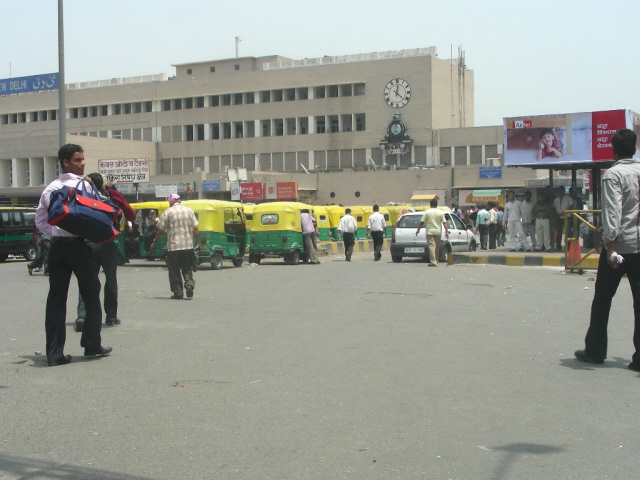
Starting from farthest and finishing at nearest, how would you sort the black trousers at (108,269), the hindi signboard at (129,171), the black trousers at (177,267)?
1. the hindi signboard at (129,171)
2. the black trousers at (177,267)
3. the black trousers at (108,269)

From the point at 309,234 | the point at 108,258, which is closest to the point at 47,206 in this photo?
the point at 108,258

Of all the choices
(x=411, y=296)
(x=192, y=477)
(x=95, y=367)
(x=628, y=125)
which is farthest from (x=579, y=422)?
(x=628, y=125)

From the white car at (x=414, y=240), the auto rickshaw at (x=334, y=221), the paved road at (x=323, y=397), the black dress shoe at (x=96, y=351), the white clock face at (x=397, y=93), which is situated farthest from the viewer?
the white clock face at (x=397, y=93)

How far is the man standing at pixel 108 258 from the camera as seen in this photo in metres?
9.03

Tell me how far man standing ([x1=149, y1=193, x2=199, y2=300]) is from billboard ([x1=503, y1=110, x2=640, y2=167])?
44.6ft

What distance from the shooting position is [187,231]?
13.0 m

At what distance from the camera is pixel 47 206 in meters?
7.08

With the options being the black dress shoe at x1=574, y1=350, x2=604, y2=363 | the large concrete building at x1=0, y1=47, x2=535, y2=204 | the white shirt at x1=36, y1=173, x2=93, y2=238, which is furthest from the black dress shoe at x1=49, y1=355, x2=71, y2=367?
the large concrete building at x1=0, y1=47, x2=535, y2=204

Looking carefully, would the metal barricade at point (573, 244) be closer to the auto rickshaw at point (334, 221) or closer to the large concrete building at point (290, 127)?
the auto rickshaw at point (334, 221)

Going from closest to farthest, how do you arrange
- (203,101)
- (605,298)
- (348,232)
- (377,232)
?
(605,298)
(377,232)
(348,232)
(203,101)

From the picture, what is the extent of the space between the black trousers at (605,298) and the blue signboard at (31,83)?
2229 cm

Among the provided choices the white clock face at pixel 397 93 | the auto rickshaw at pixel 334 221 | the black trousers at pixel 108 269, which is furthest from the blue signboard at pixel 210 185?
the black trousers at pixel 108 269

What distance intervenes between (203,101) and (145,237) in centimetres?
6091

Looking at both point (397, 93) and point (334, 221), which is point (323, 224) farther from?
point (397, 93)
